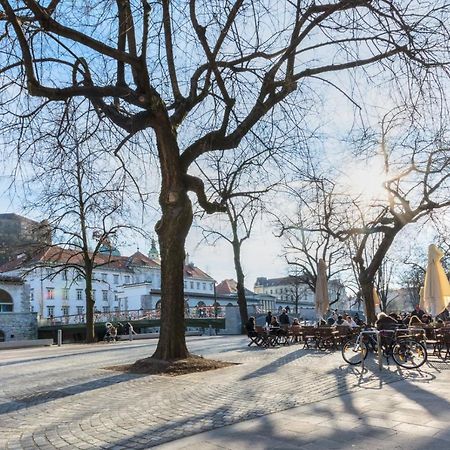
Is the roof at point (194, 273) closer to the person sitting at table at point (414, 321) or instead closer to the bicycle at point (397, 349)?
the person sitting at table at point (414, 321)

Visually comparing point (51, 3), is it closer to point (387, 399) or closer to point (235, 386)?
point (235, 386)

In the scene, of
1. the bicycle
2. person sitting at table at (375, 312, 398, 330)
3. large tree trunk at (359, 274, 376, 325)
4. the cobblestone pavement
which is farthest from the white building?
the cobblestone pavement

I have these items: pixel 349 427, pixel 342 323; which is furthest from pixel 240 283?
pixel 349 427

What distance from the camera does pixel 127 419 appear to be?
714 centimetres

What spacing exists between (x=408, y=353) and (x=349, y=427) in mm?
Result: 6362

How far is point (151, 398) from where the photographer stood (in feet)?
28.6

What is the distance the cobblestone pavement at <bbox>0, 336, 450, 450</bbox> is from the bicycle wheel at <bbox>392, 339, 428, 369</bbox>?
0.92 feet

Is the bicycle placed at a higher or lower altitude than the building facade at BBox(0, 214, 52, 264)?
lower

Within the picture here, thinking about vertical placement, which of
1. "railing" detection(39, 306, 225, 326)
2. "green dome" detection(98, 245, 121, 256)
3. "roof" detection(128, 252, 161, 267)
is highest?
"roof" detection(128, 252, 161, 267)

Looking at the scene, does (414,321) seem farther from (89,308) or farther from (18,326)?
(18,326)

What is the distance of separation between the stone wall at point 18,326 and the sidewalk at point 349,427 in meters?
53.0

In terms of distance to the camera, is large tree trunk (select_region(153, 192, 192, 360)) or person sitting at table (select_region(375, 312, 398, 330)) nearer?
large tree trunk (select_region(153, 192, 192, 360))

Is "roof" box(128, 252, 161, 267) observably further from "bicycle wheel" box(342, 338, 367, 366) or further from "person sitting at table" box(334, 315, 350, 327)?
"bicycle wheel" box(342, 338, 367, 366)

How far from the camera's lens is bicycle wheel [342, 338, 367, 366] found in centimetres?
1281
